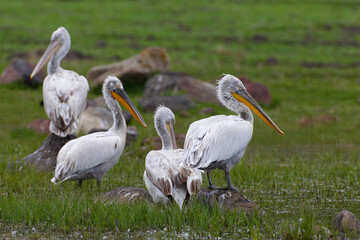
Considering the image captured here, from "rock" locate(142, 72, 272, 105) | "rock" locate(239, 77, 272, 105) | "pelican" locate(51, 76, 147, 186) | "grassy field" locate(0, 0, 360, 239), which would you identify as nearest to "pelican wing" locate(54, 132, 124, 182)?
"pelican" locate(51, 76, 147, 186)

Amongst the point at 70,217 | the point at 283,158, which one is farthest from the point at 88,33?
the point at 70,217

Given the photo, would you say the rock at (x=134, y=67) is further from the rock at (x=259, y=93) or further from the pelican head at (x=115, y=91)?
the pelican head at (x=115, y=91)

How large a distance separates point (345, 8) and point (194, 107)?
22.9 metres

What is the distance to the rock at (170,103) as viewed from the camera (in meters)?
15.3

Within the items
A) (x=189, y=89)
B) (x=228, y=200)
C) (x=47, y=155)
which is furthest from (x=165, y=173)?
(x=189, y=89)

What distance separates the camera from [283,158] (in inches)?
434

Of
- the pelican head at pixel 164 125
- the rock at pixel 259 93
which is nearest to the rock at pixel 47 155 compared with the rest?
the pelican head at pixel 164 125

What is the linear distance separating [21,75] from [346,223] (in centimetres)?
1326

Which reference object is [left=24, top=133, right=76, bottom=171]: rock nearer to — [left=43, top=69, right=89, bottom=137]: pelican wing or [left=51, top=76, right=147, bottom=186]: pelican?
[left=43, top=69, right=89, bottom=137]: pelican wing

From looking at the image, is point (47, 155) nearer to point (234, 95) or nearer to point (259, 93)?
point (234, 95)

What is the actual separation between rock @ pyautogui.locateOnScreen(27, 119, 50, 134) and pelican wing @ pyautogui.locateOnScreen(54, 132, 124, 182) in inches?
197

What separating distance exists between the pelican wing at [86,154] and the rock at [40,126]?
16.4 ft

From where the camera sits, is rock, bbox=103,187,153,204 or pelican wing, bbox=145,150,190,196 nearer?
pelican wing, bbox=145,150,190,196

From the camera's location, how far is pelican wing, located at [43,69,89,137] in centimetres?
961
